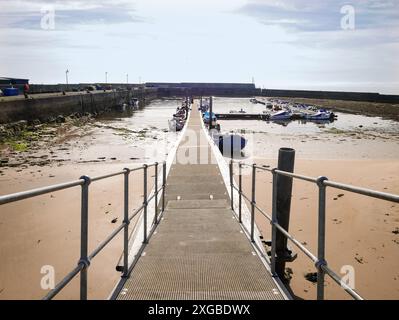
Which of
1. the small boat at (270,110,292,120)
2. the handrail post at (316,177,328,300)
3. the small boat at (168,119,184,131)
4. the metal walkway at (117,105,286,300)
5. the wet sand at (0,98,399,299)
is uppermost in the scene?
the small boat at (270,110,292,120)

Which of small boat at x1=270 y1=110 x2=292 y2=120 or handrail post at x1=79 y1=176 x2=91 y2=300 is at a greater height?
small boat at x1=270 y1=110 x2=292 y2=120

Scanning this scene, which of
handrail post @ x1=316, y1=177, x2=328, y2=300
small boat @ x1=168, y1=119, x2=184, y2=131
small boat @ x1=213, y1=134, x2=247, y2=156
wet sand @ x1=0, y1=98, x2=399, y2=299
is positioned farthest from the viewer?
small boat @ x1=168, y1=119, x2=184, y2=131

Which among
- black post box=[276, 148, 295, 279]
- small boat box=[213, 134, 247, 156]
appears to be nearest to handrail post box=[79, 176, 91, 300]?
black post box=[276, 148, 295, 279]

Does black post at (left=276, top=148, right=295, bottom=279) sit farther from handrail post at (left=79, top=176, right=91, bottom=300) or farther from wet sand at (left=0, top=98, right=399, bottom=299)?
handrail post at (left=79, top=176, right=91, bottom=300)

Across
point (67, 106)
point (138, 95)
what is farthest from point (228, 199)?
point (138, 95)

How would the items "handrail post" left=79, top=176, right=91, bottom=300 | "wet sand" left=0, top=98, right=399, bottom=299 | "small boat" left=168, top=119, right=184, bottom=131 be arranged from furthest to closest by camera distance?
"small boat" left=168, top=119, right=184, bottom=131 → "wet sand" left=0, top=98, right=399, bottom=299 → "handrail post" left=79, top=176, right=91, bottom=300

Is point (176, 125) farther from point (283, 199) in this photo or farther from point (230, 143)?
point (283, 199)

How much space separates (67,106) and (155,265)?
4072cm

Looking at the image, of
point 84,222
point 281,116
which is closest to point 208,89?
point 281,116

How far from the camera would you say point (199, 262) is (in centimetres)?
471

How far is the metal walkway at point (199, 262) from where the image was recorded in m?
3.82

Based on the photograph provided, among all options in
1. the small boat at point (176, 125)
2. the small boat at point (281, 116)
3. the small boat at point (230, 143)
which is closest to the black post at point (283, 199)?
the small boat at point (230, 143)

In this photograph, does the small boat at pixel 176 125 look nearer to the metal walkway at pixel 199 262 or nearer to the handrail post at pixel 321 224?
A: the metal walkway at pixel 199 262

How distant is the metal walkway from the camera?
12.5 ft
